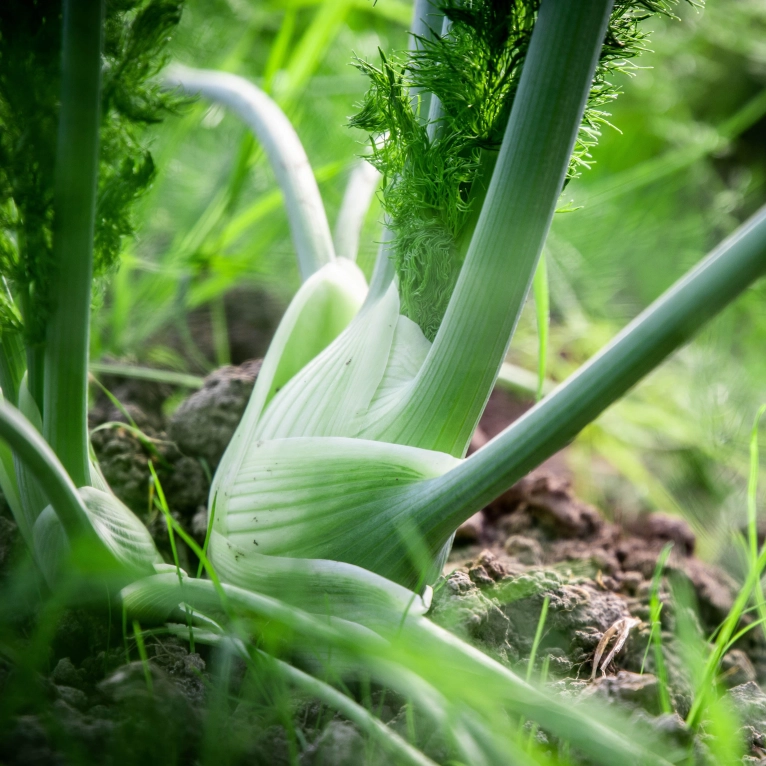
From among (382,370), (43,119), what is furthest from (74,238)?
(382,370)

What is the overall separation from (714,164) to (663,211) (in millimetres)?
637

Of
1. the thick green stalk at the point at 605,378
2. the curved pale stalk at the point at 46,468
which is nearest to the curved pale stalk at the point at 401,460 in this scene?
the thick green stalk at the point at 605,378

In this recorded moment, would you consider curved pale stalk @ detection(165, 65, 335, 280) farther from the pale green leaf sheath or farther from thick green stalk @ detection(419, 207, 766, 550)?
thick green stalk @ detection(419, 207, 766, 550)

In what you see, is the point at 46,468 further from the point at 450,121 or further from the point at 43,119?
Answer: the point at 450,121

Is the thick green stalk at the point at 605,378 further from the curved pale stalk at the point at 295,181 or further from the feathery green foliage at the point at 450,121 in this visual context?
the curved pale stalk at the point at 295,181

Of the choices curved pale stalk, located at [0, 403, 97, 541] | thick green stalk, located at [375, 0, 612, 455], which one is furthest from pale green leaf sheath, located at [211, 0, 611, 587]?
curved pale stalk, located at [0, 403, 97, 541]

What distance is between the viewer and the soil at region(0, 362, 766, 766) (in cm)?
32

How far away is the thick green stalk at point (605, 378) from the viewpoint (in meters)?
0.31

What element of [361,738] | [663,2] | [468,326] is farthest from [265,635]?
[663,2]

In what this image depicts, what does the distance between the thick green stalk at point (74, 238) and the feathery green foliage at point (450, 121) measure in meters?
0.17

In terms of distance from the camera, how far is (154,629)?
40 centimetres

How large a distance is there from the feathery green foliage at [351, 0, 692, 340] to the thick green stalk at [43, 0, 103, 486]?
0.57 ft

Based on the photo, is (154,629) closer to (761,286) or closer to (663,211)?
(761,286)

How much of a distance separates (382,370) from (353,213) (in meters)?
0.24
